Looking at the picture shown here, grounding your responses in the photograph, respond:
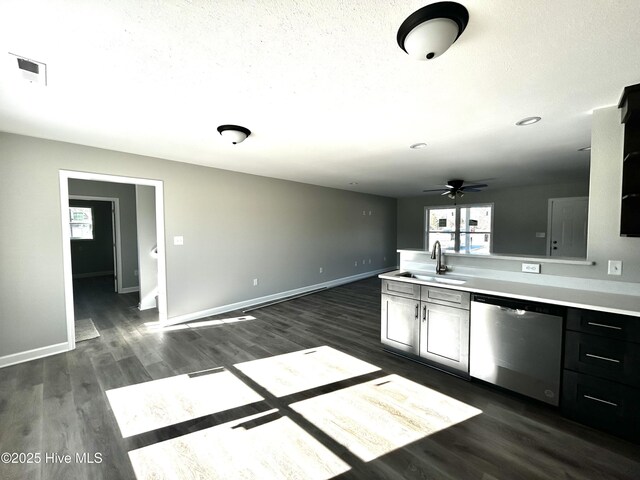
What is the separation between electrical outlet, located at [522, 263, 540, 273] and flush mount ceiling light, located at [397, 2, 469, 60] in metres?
2.20

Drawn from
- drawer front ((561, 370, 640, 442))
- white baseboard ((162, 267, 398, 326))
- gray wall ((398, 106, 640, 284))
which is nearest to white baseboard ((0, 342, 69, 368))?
white baseboard ((162, 267, 398, 326))

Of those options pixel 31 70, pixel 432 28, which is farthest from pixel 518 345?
pixel 31 70

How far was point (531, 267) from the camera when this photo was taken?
2.47 meters

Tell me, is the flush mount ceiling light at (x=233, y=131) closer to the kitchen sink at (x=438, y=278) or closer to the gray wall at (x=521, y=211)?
the kitchen sink at (x=438, y=278)

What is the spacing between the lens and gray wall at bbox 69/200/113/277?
756cm

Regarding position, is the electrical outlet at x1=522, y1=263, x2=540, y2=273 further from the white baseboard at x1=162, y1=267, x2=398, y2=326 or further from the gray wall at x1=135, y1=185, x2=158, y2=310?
the gray wall at x1=135, y1=185, x2=158, y2=310

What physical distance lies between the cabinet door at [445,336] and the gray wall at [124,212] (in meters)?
6.52

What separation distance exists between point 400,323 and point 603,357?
157 cm

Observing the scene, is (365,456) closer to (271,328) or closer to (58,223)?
(271,328)

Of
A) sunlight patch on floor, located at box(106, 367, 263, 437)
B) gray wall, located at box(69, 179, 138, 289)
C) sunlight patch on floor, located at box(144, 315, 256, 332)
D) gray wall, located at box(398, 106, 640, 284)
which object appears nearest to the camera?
sunlight patch on floor, located at box(106, 367, 263, 437)

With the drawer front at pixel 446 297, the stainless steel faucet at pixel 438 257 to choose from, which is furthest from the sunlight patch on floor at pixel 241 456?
the stainless steel faucet at pixel 438 257

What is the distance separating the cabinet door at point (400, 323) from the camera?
9.16 feet

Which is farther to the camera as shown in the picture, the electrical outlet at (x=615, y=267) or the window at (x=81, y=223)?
the window at (x=81, y=223)

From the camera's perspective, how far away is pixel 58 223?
3.04 meters
